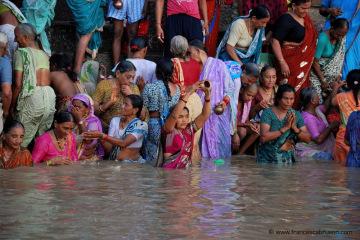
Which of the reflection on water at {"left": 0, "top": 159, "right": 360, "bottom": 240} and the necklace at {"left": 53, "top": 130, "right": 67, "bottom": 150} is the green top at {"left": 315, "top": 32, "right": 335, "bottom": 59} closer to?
the reflection on water at {"left": 0, "top": 159, "right": 360, "bottom": 240}

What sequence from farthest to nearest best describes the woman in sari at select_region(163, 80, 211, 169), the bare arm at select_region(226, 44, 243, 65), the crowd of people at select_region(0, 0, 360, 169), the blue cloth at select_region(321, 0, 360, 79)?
the blue cloth at select_region(321, 0, 360, 79)
the bare arm at select_region(226, 44, 243, 65)
the crowd of people at select_region(0, 0, 360, 169)
the woman in sari at select_region(163, 80, 211, 169)

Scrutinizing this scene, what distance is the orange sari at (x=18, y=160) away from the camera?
9320mm

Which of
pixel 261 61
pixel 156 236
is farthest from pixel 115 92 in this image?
pixel 156 236

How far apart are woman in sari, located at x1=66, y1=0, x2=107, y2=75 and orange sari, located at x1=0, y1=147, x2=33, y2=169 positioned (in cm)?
189

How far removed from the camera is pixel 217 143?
429 inches

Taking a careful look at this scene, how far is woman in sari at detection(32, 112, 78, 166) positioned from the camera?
382 inches

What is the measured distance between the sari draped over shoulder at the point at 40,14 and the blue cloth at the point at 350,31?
3464mm

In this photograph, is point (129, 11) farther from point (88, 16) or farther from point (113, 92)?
point (113, 92)

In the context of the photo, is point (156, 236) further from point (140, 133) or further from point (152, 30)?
point (152, 30)

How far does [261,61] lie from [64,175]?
3.80 metres

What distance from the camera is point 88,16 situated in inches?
442

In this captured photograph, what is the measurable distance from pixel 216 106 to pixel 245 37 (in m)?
1.21

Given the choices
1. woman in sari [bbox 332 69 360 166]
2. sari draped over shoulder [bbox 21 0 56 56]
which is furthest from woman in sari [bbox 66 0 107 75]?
woman in sari [bbox 332 69 360 166]

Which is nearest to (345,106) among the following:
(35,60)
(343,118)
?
(343,118)
